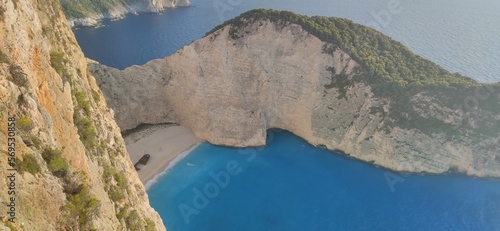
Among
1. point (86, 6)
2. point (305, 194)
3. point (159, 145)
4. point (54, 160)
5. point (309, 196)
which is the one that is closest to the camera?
point (54, 160)

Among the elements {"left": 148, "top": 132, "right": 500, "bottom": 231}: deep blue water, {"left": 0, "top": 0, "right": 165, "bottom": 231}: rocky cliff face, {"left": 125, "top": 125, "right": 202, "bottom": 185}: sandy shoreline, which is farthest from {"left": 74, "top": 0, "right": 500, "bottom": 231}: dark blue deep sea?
{"left": 0, "top": 0, "right": 165, "bottom": 231}: rocky cliff face

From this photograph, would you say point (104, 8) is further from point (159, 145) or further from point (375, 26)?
point (375, 26)

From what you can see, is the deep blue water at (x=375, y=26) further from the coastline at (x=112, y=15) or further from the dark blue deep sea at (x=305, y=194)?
the dark blue deep sea at (x=305, y=194)

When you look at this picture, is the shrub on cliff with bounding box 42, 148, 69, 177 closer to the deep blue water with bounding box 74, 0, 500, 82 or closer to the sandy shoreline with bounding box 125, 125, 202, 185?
the sandy shoreline with bounding box 125, 125, 202, 185

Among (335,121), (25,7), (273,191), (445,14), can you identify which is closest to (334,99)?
(335,121)

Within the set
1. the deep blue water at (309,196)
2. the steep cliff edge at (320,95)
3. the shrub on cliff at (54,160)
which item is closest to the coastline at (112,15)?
the steep cliff edge at (320,95)

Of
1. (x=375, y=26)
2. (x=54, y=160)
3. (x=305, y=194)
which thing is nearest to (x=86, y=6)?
(x=375, y=26)

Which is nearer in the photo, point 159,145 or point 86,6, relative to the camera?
point 159,145

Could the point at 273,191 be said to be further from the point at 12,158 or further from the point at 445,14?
the point at 445,14
